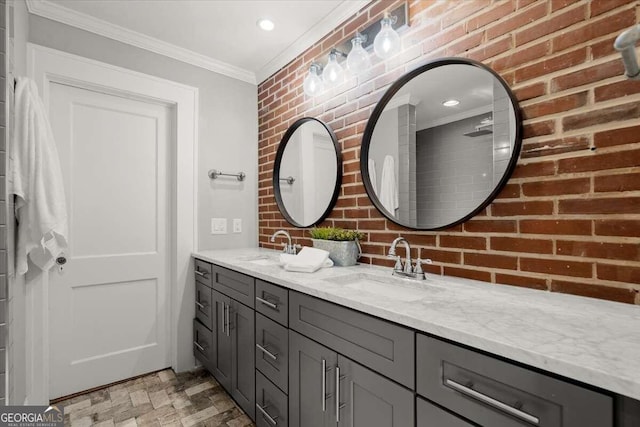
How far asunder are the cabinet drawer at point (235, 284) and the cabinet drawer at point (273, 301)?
2.9 inches

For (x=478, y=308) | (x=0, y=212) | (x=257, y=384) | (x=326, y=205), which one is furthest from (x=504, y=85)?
(x=0, y=212)

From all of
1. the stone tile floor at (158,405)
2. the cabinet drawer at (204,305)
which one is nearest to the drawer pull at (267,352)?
the stone tile floor at (158,405)

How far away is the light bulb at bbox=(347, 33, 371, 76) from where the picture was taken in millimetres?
1735

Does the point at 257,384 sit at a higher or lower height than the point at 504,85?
lower

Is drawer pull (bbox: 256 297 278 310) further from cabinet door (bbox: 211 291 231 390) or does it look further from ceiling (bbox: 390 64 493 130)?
ceiling (bbox: 390 64 493 130)

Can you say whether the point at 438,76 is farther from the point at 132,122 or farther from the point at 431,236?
the point at 132,122

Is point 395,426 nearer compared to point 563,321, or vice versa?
point 563,321

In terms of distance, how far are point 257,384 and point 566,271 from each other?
1.46 m

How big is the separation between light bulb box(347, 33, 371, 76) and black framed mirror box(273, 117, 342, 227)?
403 mm

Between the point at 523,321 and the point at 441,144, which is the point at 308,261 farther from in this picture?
the point at 523,321

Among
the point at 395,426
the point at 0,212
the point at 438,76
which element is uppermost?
the point at 438,76

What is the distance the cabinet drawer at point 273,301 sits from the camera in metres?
1.42

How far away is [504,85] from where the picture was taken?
4.05ft

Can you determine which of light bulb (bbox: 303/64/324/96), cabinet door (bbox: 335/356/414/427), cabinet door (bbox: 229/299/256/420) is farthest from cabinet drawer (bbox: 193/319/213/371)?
light bulb (bbox: 303/64/324/96)
